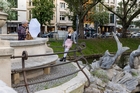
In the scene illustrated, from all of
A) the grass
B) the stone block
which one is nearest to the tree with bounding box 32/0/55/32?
the grass

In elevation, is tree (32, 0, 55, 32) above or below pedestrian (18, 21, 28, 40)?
above

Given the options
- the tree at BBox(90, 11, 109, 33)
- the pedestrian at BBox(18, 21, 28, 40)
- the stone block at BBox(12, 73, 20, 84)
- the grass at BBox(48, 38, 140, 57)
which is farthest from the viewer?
the tree at BBox(90, 11, 109, 33)

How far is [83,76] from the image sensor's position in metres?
6.54

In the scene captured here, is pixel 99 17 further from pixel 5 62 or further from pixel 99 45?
pixel 5 62

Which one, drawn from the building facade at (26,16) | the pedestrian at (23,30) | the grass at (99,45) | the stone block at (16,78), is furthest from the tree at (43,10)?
the stone block at (16,78)

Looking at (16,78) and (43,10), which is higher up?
(43,10)

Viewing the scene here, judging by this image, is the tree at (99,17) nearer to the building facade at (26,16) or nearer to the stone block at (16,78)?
the building facade at (26,16)

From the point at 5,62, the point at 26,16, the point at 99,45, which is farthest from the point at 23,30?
the point at 26,16

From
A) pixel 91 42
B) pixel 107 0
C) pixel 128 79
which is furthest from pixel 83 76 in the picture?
pixel 107 0

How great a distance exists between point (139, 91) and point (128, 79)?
1161 mm

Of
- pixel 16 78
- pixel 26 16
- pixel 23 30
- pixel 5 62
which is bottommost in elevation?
pixel 16 78

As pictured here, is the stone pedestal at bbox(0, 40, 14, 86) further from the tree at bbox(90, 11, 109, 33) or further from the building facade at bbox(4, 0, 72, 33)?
the tree at bbox(90, 11, 109, 33)

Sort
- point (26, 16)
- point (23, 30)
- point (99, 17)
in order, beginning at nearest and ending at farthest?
point (23, 30)
point (26, 16)
point (99, 17)

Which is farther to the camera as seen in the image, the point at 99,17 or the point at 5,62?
the point at 99,17
